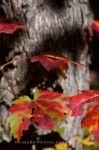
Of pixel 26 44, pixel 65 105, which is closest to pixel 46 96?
pixel 65 105

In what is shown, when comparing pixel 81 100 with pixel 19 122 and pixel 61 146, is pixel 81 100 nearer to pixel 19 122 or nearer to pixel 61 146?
pixel 19 122

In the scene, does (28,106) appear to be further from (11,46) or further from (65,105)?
(11,46)

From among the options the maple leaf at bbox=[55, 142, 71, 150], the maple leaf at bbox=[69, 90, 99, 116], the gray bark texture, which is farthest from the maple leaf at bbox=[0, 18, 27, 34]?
the maple leaf at bbox=[55, 142, 71, 150]

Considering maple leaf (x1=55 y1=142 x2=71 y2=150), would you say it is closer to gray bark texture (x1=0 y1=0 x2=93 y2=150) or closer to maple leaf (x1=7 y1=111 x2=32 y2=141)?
gray bark texture (x1=0 y1=0 x2=93 y2=150)

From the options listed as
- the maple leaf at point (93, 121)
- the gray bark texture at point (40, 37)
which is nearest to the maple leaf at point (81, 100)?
the maple leaf at point (93, 121)

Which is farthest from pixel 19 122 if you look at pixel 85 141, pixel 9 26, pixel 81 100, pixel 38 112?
pixel 85 141

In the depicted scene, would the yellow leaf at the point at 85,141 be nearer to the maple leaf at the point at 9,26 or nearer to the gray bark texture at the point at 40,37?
the gray bark texture at the point at 40,37
